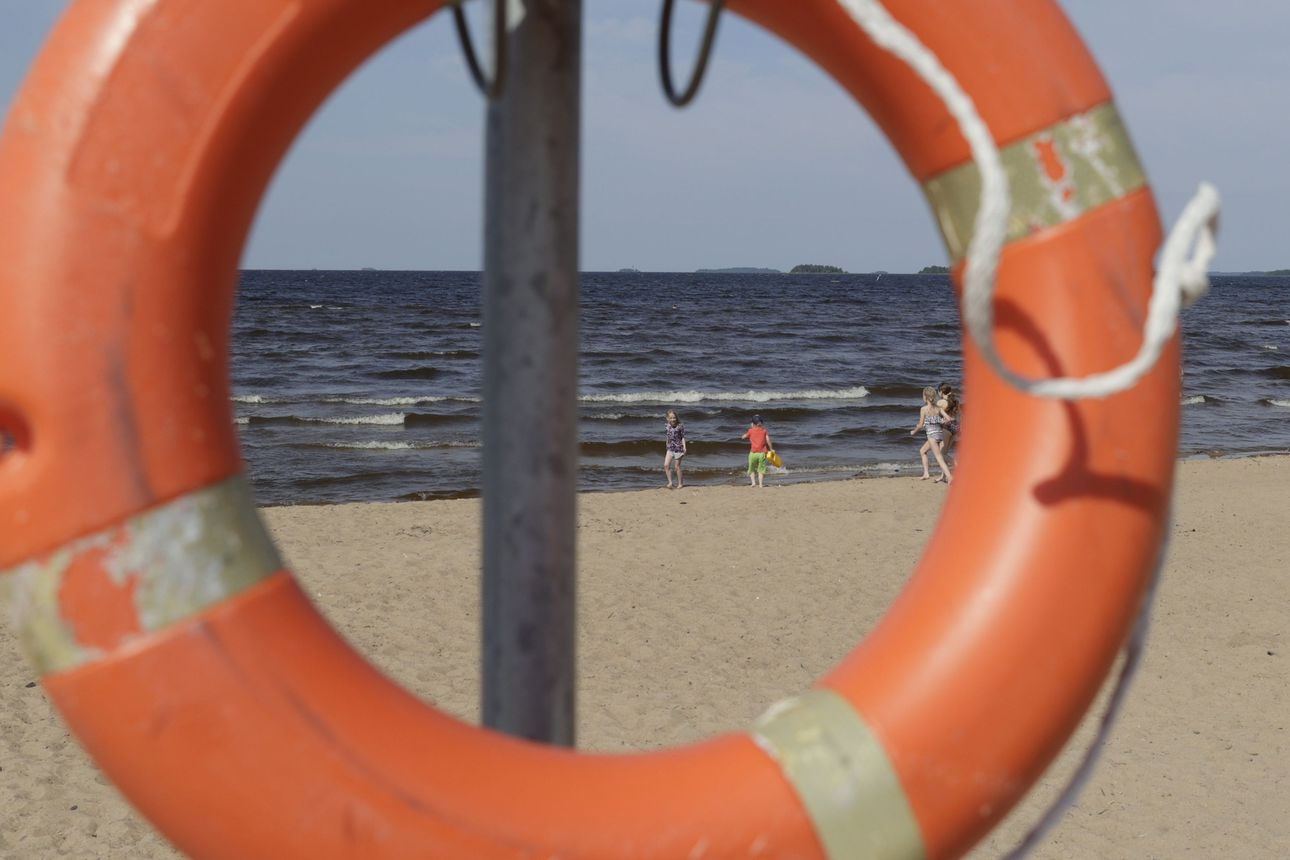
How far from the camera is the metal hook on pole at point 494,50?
4.86 ft

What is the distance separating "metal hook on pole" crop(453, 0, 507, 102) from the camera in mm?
1482

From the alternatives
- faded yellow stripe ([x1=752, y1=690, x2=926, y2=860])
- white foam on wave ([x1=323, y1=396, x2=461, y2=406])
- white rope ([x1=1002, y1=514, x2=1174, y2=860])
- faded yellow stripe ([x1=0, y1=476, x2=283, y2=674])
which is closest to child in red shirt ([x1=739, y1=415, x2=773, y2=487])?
white foam on wave ([x1=323, y1=396, x2=461, y2=406])

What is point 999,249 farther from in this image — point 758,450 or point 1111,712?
point 758,450

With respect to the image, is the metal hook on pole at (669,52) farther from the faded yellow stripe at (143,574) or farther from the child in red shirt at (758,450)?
the child in red shirt at (758,450)

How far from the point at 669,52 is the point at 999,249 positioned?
18.7 inches

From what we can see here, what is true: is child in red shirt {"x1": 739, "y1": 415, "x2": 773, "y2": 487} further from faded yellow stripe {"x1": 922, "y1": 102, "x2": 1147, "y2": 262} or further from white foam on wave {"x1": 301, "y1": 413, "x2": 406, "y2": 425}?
faded yellow stripe {"x1": 922, "y1": 102, "x2": 1147, "y2": 262}

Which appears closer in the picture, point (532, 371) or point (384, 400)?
point (532, 371)

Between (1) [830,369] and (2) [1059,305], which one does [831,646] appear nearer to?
(2) [1059,305]

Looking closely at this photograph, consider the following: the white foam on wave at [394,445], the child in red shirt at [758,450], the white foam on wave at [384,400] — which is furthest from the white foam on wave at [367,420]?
the child in red shirt at [758,450]

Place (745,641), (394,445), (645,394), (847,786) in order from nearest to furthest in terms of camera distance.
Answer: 1. (847,786)
2. (745,641)
3. (394,445)
4. (645,394)

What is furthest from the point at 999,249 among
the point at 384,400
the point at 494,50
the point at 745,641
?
the point at 384,400

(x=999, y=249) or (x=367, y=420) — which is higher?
(x=999, y=249)

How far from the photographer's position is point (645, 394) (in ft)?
69.3

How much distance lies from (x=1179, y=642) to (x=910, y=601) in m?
5.65
